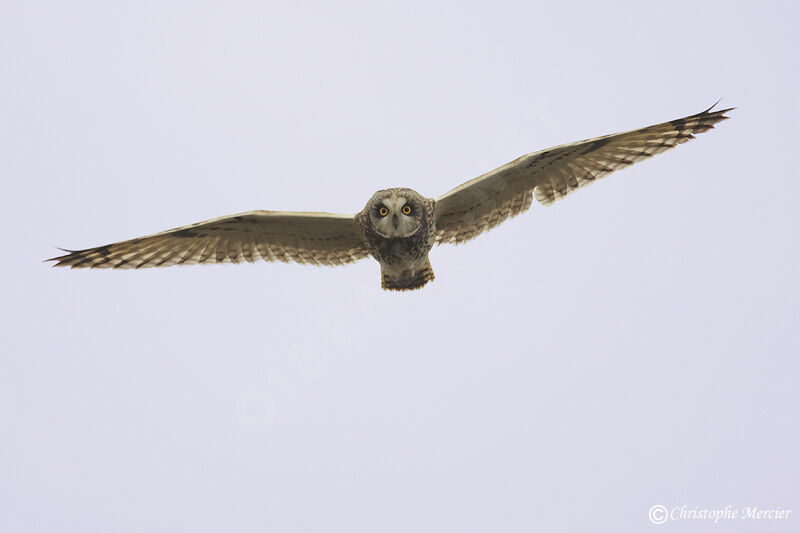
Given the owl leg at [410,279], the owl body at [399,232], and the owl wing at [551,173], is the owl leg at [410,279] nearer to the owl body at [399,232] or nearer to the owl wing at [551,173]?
the owl body at [399,232]

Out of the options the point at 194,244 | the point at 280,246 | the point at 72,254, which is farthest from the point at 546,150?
the point at 72,254

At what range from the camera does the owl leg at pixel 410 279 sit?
990 centimetres

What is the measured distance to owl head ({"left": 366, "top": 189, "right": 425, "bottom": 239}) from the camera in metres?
8.98

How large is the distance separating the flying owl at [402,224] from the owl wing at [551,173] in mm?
11

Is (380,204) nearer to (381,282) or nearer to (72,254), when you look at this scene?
(381,282)

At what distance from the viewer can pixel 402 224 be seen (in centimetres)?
902

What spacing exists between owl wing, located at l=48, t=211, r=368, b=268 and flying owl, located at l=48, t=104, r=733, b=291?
11mm

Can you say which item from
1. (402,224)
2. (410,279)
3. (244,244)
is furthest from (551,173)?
(244,244)

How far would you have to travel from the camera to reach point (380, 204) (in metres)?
9.06

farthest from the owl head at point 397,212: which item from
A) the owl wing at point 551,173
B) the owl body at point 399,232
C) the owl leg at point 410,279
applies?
the owl leg at point 410,279

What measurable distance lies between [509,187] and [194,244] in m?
3.64

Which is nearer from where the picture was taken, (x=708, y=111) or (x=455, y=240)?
(x=708, y=111)

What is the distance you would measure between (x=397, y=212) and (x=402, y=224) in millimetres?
155

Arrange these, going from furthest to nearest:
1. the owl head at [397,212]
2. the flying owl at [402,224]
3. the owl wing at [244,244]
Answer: the owl wing at [244,244]
the flying owl at [402,224]
the owl head at [397,212]
